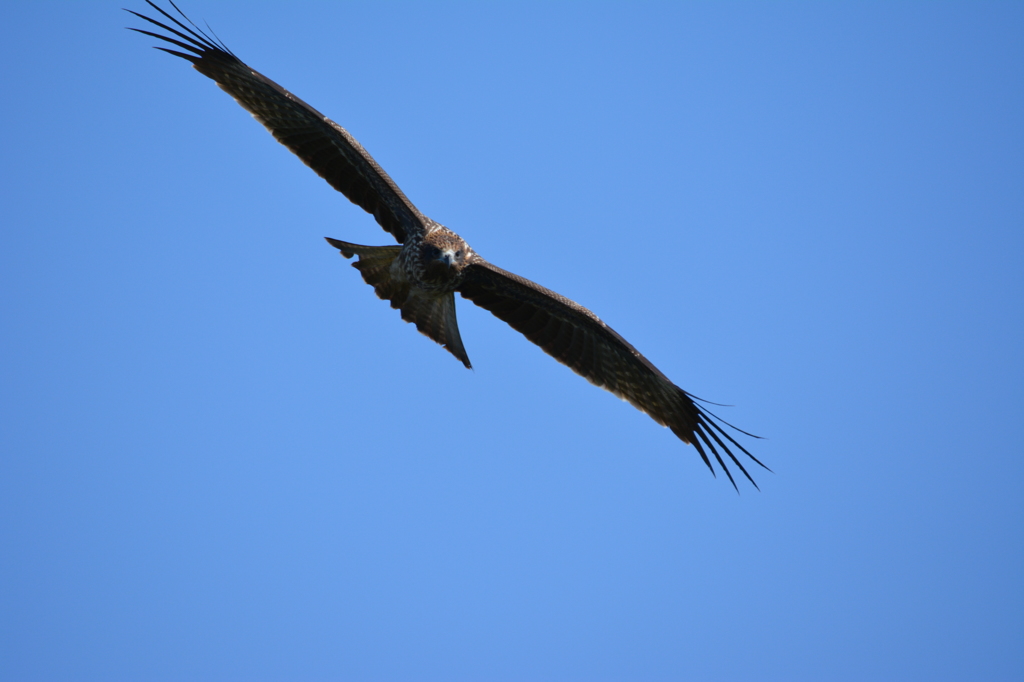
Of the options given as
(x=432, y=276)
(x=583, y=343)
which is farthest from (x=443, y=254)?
(x=583, y=343)

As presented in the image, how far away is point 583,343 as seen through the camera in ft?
31.7

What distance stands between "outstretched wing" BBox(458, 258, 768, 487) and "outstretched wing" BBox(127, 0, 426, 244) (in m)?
0.95

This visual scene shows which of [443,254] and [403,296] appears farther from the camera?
[403,296]

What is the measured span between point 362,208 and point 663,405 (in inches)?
140

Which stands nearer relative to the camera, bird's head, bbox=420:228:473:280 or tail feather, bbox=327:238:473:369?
bird's head, bbox=420:228:473:280

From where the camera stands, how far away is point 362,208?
Answer: 952 cm

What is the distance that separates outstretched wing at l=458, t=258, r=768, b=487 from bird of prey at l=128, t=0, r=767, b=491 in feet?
0.03

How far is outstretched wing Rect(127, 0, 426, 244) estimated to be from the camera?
9.08m

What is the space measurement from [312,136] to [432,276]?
1.84 meters

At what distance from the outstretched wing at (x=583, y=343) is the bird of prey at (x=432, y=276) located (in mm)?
10

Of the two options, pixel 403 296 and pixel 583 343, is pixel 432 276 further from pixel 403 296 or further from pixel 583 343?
pixel 583 343

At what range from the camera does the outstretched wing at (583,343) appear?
365 inches

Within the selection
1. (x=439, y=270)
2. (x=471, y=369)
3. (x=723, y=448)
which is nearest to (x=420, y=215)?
(x=439, y=270)

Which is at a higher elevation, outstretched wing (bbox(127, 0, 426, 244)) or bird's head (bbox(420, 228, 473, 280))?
outstretched wing (bbox(127, 0, 426, 244))
